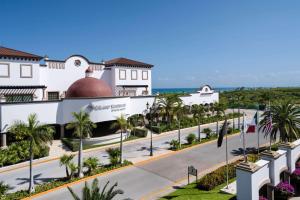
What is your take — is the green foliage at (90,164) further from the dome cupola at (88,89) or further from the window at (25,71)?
the window at (25,71)

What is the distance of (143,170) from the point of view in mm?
24562

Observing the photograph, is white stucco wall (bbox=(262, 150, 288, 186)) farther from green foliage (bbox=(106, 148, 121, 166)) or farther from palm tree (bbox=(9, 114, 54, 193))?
palm tree (bbox=(9, 114, 54, 193))

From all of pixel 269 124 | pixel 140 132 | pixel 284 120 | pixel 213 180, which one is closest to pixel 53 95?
pixel 140 132

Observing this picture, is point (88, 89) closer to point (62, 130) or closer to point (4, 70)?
point (62, 130)

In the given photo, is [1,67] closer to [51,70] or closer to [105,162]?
[51,70]

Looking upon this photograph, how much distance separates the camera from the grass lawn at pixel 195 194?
16.2 meters

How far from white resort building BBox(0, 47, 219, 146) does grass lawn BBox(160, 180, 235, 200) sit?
1984 centimetres

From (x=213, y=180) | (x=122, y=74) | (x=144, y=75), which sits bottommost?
(x=213, y=180)

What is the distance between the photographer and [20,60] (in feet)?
120

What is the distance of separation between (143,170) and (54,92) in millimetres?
25927

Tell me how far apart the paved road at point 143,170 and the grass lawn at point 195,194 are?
7.54 feet

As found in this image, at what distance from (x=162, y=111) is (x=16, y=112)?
23248mm

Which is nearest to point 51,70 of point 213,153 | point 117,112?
point 117,112

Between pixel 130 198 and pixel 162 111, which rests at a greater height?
pixel 162 111
